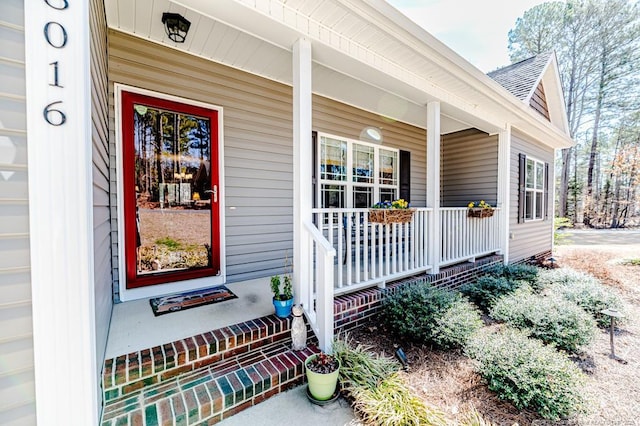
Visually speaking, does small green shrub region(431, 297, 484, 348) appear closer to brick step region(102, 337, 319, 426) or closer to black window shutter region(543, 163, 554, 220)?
brick step region(102, 337, 319, 426)

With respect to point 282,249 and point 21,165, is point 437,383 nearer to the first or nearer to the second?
point 282,249

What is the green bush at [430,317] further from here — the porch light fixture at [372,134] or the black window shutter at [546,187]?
the black window shutter at [546,187]

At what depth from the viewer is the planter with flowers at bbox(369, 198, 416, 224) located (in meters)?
3.43

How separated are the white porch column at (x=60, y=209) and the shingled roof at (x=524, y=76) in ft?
25.3

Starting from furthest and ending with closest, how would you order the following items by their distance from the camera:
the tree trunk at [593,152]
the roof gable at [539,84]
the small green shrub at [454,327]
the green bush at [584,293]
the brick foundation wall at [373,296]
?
the tree trunk at [593,152]
the roof gable at [539,84]
the green bush at [584,293]
the brick foundation wall at [373,296]
the small green shrub at [454,327]

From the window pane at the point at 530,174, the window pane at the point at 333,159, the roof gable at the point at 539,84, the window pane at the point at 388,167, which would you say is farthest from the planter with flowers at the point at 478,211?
the roof gable at the point at 539,84

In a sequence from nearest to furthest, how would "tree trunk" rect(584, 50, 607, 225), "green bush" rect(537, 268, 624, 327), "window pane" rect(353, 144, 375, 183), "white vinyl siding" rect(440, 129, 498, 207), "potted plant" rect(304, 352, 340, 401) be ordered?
1. "potted plant" rect(304, 352, 340, 401)
2. "green bush" rect(537, 268, 624, 327)
3. "window pane" rect(353, 144, 375, 183)
4. "white vinyl siding" rect(440, 129, 498, 207)
5. "tree trunk" rect(584, 50, 607, 225)

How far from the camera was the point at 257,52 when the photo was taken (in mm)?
3129

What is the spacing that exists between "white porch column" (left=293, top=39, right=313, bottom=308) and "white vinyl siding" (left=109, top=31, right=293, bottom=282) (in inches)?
48.2

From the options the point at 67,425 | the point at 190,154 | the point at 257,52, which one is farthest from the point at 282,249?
the point at 67,425

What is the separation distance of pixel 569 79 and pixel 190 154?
75.2ft

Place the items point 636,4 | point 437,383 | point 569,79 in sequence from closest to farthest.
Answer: point 437,383
point 636,4
point 569,79

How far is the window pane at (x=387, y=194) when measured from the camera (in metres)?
5.54

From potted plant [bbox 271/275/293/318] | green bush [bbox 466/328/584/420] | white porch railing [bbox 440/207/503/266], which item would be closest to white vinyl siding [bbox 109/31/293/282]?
potted plant [bbox 271/275/293/318]
